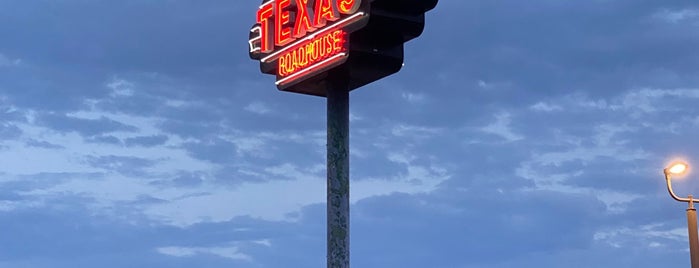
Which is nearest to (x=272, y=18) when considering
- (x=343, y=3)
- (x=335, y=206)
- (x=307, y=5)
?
(x=307, y=5)

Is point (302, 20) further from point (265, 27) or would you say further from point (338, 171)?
point (338, 171)

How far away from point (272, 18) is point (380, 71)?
422 centimetres

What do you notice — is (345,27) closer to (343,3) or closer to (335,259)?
(343,3)

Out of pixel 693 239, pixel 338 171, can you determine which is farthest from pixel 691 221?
pixel 338 171

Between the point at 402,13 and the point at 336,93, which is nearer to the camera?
the point at 402,13

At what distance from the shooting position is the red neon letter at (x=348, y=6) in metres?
29.1

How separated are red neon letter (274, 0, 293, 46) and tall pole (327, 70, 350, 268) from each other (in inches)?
74.3

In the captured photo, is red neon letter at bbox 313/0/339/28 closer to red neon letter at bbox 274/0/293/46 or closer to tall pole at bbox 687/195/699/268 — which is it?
red neon letter at bbox 274/0/293/46

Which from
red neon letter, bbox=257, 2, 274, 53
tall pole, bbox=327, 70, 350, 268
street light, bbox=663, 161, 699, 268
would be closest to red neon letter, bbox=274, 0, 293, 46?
red neon letter, bbox=257, 2, 274, 53

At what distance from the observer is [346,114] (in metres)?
31.1

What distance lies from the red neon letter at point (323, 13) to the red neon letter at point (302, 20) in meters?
0.41

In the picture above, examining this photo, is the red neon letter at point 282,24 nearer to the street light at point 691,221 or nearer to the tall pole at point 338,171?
the tall pole at point 338,171

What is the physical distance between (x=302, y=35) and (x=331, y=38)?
1.75 metres

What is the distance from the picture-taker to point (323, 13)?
30.7 metres
